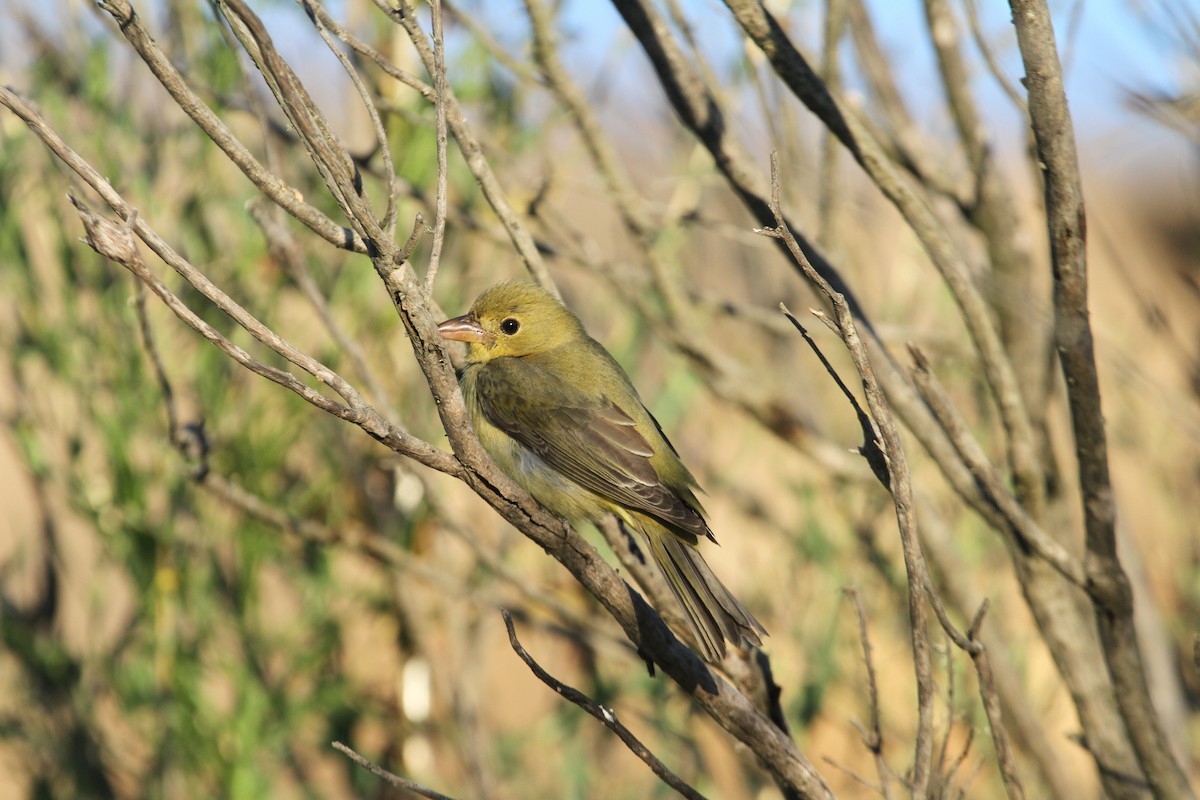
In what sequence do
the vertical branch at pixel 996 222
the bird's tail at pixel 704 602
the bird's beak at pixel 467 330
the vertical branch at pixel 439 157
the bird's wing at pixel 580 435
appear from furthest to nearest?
the bird's beak at pixel 467 330, the vertical branch at pixel 996 222, the bird's wing at pixel 580 435, the bird's tail at pixel 704 602, the vertical branch at pixel 439 157

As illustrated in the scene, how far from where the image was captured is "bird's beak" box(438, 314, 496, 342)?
397 cm

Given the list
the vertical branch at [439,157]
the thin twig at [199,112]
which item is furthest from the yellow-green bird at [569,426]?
the thin twig at [199,112]

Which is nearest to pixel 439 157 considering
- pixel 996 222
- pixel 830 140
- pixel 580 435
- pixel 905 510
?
pixel 905 510

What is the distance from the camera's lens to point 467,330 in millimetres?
4023

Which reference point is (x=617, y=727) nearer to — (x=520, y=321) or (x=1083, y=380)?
(x=1083, y=380)

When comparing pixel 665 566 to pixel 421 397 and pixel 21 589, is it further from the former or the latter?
pixel 21 589

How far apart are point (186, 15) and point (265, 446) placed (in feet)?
6.17

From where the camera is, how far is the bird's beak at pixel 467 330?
397cm

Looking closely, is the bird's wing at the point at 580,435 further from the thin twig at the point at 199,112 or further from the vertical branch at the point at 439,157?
the thin twig at the point at 199,112

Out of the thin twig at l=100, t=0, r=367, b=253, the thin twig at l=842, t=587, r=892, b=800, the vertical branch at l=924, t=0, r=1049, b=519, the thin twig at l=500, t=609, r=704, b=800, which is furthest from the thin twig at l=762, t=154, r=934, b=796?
the vertical branch at l=924, t=0, r=1049, b=519

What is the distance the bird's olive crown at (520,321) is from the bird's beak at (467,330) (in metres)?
0.01

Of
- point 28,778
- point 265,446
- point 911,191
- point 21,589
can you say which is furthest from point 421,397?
point 911,191

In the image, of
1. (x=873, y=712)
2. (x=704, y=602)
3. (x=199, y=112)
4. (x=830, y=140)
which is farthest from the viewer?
(x=830, y=140)

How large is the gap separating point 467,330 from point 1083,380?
2245 millimetres
